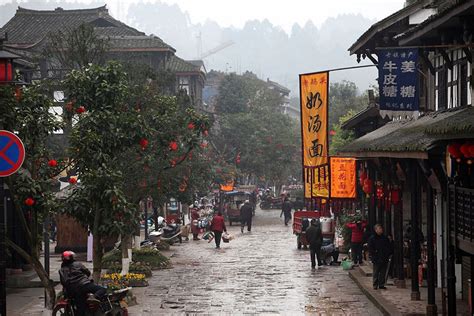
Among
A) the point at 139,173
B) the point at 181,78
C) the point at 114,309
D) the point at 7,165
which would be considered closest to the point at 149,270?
the point at 139,173

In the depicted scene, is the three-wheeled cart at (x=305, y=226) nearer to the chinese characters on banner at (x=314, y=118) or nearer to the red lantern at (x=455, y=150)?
the chinese characters on banner at (x=314, y=118)

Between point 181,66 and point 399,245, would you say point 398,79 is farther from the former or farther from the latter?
point 181,66

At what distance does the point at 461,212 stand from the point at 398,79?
6122mm

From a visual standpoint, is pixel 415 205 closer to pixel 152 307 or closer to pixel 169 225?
pixel 152 307

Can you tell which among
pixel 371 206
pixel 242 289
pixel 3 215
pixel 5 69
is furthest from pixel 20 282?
pixel 5 69

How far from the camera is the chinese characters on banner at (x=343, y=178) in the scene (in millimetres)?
36469

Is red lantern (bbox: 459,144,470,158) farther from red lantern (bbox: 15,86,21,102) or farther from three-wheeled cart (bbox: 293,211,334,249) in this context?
three-wheeled cart (bbox: 293,211,334,249)

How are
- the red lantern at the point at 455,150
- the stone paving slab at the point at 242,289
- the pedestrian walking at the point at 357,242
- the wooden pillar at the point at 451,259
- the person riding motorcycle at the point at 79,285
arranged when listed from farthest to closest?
1. the pedestrian walking at the point at 357,242
2. the stone paving slab at the point at 242,289
3. the wooden pillar at the point at 451,259
4. the person riding motorcycle at the point at 79,285
5. the red lantern at the point at 455,150

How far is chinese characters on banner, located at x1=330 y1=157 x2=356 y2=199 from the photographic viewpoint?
120 ft

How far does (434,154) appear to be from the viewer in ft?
56.7

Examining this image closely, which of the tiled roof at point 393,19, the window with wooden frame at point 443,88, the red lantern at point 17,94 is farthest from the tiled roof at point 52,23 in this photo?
the red lantern at point 17,94

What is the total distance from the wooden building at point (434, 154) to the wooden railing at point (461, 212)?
2 centimetres

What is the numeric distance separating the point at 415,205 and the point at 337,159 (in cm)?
1398

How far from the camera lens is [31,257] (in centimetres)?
1870
